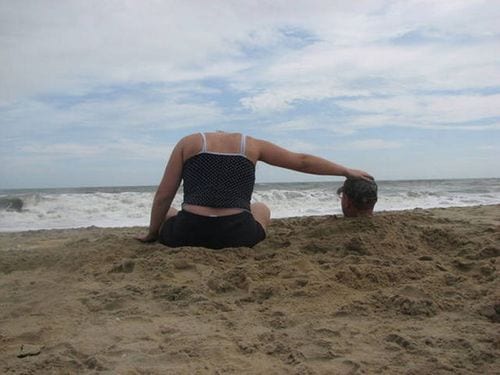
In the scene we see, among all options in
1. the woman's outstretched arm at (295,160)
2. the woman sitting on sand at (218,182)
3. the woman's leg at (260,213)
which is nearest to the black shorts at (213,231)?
the woman sitting on sand at (218,182)

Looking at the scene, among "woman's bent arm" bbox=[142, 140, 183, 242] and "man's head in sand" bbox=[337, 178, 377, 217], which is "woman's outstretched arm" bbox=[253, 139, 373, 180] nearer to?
"man's head in sand" bbox=[337, 178, 377, 217]

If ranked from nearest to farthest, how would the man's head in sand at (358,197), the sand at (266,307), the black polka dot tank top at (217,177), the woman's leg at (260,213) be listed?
1. the sand at (266,307)
2. the black polka dot tank top at (217,177)
3. the man's head in sand at (358,197)
4. the woman's leg at (260,213)

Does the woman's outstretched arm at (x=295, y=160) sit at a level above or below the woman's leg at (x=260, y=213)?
above

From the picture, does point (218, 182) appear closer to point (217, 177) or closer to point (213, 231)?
point (217, 177)

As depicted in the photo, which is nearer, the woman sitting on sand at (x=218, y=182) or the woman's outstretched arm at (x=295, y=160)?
the woman sitting on sand at (x=218, y=182)

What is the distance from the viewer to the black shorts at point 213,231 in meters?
3.46

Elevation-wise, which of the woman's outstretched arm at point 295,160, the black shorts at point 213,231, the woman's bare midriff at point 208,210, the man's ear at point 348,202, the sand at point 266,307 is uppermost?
the woman's outstretched arm at point 295,160

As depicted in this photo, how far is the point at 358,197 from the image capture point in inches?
151

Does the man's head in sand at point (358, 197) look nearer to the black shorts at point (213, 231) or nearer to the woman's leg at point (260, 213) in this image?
the woman's leg at point (260, 213)

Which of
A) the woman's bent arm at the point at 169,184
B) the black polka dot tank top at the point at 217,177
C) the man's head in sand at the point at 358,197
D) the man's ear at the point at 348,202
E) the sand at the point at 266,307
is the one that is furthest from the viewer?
the man's ear at the point at 348,202

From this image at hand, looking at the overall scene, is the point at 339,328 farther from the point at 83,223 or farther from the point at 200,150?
the point at 83,223

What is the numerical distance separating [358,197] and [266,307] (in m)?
Result: 1.70

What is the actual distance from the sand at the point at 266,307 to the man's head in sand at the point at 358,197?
6.3 inches

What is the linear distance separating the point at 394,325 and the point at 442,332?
0.20 meters
